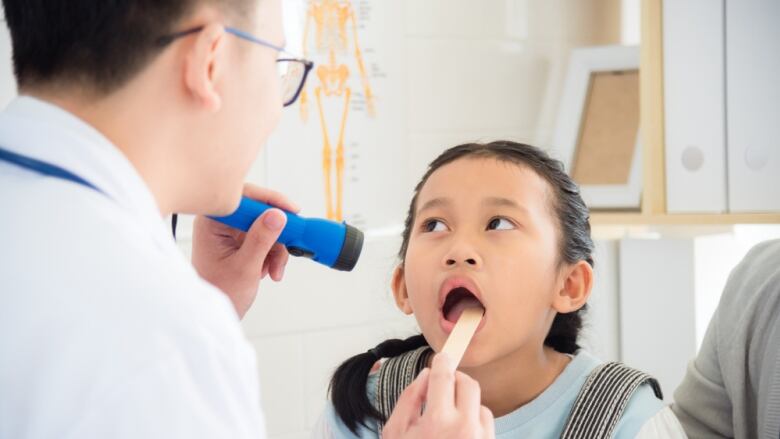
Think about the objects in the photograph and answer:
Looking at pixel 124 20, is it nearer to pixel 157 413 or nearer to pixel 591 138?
pixel 157 413

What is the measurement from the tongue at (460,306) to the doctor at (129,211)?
271 millimetres

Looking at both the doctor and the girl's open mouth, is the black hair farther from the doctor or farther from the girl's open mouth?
the girl's open mouth

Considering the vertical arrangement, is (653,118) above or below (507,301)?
above

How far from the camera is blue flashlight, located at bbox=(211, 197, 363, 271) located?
119 centimetres

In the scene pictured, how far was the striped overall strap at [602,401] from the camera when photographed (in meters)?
1.16

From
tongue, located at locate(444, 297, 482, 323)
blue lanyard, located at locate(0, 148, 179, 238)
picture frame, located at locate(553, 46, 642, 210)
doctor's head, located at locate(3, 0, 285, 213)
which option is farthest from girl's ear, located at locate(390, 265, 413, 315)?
picture frame, located at locate(553, 46, 642, 210)

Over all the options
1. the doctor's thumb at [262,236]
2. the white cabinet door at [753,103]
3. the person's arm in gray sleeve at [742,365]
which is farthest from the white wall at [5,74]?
the white cabinet door at [753,103]

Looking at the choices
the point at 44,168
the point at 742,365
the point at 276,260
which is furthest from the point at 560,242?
the point at 44,168

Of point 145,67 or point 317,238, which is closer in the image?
point 145,67

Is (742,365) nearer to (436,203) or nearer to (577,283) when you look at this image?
(577,283)

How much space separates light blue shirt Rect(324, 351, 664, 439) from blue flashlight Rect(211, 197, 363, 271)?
0.24 metres

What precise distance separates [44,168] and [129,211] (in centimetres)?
7

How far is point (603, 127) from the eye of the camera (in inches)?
91.7

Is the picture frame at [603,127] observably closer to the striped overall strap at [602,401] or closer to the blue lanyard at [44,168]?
the striped overall strap at [602,401]
